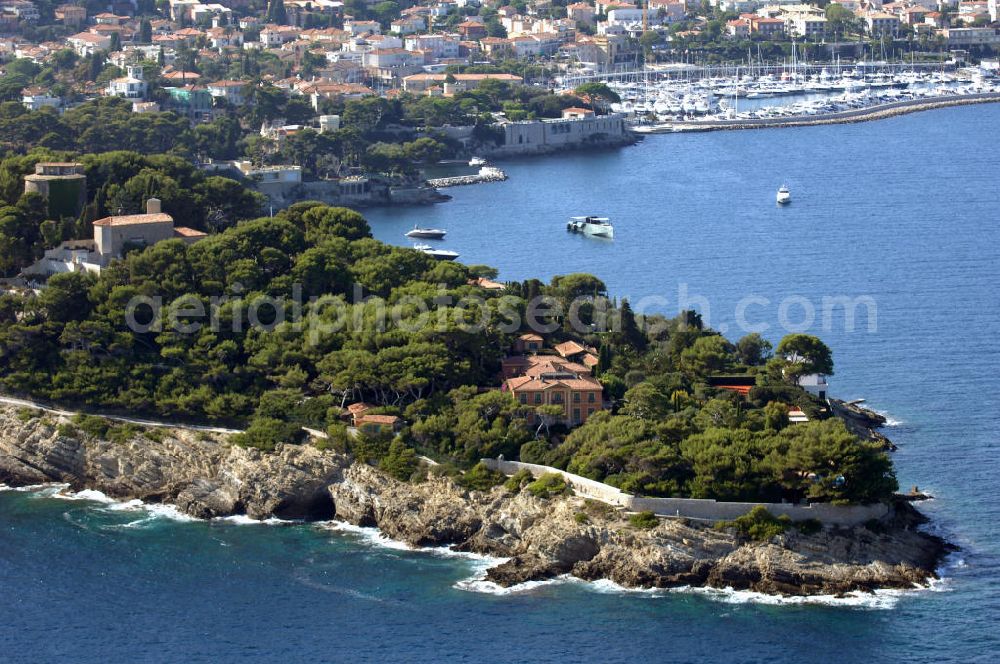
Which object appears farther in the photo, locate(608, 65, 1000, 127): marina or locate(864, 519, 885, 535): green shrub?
locate(608, 65, 1000, 127): marina

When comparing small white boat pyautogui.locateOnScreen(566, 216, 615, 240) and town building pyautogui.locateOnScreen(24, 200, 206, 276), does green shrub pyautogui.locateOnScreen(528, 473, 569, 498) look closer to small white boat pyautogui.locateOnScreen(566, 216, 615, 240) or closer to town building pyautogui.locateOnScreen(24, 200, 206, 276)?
town building pyautogui.locateOnScreen(24, 200, 206, 276)

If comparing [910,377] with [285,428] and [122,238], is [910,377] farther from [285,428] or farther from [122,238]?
[122,238]

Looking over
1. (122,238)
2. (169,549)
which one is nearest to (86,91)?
(122,238)

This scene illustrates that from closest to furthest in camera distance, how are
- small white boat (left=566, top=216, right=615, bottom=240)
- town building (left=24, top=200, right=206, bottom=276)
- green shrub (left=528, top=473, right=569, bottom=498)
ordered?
green shrub (left=528, top=473, right=569, bottom=498) → town building (left=24, top=200, right=206, bottom=276) → small white boat (left=566, top=216, right=615, bottom=240)

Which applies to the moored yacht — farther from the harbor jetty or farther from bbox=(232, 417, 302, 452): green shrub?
bbox=(232, 417, 302, 452): green shrub

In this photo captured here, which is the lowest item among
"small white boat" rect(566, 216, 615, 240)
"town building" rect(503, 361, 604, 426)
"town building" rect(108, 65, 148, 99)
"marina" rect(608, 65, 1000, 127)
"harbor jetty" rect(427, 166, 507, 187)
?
"town building" rect(503, 361, 604, 426)

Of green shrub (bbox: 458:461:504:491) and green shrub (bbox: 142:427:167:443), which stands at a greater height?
green shrub (bbox: 142:427:167:443)

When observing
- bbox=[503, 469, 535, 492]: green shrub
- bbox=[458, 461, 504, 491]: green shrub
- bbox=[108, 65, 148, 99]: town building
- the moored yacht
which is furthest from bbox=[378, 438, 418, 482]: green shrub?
bbox=[108, 65, 148, 99]: town building

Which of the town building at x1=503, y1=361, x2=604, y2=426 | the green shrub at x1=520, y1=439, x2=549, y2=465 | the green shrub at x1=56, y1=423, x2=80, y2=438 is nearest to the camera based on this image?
the green shrub at x1=520, y1=439, x2=549, y2=465
